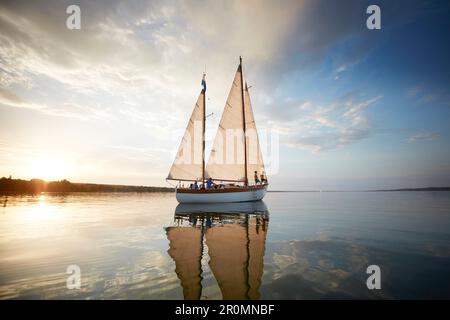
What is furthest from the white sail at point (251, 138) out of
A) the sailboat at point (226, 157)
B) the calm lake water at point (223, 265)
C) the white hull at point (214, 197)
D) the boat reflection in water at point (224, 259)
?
the calm lake water at point (223, 265)

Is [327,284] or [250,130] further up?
[250,130]

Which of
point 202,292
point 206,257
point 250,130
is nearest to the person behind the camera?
point 202,292

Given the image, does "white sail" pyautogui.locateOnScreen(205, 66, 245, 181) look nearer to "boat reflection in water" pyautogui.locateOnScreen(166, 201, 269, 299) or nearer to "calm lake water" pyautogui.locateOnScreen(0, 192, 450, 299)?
"boat reflection in water" pyautogui.locateOnScreen(166, 201, 269, 299)

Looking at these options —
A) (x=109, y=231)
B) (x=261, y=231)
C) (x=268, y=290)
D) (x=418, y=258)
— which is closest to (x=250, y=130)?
(x=261, y=231)

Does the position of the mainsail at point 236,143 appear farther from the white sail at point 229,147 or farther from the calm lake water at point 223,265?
the calm lake water at point 223,265

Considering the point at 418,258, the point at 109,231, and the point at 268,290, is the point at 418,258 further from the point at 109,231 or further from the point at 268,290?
the point at 109,231

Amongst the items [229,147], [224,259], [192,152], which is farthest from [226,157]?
[224,259]

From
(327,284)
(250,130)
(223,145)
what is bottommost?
(327,284)

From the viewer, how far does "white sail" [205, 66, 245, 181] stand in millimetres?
32969

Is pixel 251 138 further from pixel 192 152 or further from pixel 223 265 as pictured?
pixel 223 265

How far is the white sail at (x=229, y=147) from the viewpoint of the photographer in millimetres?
32969

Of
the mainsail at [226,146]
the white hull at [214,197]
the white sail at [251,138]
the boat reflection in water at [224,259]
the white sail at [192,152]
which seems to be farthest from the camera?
the white sail at [251,138]

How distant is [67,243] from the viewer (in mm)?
9602
